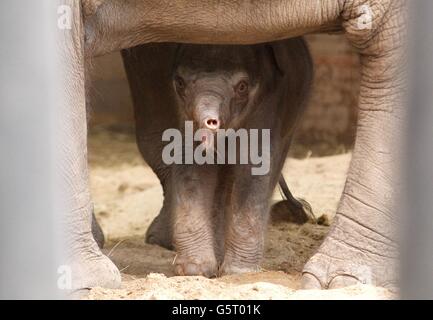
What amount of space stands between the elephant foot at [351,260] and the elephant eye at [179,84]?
38.6 inches

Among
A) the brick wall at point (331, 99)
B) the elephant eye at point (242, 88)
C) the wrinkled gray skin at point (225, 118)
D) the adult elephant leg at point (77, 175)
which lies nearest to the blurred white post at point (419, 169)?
the adult elephant leg at point (77, 175)

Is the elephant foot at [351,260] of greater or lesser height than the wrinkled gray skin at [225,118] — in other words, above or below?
below

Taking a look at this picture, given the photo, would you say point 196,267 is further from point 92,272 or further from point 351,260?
point 92,272

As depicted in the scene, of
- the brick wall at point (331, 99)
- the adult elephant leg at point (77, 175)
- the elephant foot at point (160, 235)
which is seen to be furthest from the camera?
the brick wall at point (331, 99)

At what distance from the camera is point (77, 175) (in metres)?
4.18

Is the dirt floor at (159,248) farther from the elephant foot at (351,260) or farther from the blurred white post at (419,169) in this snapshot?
the blurred white post at (419,169)

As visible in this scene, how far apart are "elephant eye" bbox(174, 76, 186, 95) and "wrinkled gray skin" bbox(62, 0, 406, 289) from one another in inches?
18.4

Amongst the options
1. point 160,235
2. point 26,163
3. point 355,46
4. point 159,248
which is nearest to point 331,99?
point 160,235

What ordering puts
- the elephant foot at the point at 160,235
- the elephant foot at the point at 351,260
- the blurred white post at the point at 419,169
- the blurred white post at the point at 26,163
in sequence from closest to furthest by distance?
the blurred white post at the point at 419,169
the blurred white post at the point at 26,163
the elephant foot at the point at 351,260
the elephant foot at the point at 160,235

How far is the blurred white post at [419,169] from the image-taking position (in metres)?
2.69

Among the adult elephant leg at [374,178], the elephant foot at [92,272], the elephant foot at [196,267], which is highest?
the adult elephant leg at [374,178]

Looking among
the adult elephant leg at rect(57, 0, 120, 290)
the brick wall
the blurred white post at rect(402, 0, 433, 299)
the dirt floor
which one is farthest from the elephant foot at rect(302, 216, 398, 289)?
the brick wall
